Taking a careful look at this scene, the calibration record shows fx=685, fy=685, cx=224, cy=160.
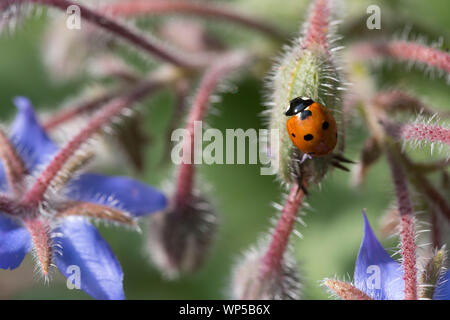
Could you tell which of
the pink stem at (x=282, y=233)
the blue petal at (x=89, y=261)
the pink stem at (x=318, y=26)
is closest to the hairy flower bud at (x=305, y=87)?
the pink stem at (x=318, y=26)

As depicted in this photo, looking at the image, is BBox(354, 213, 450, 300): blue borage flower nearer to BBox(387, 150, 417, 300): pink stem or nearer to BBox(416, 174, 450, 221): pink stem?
BBox(387, 150, 417, 300): pink stem

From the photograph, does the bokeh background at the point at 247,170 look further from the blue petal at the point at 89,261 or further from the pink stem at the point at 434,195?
the blue petal at the point at 89,261

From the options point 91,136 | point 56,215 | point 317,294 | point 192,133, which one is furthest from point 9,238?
point 317,294

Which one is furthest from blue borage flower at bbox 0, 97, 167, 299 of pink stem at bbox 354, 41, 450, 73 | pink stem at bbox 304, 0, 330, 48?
pink stem at bbox 354, 41, 450, 73

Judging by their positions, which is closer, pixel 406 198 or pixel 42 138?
pixel 406 198
